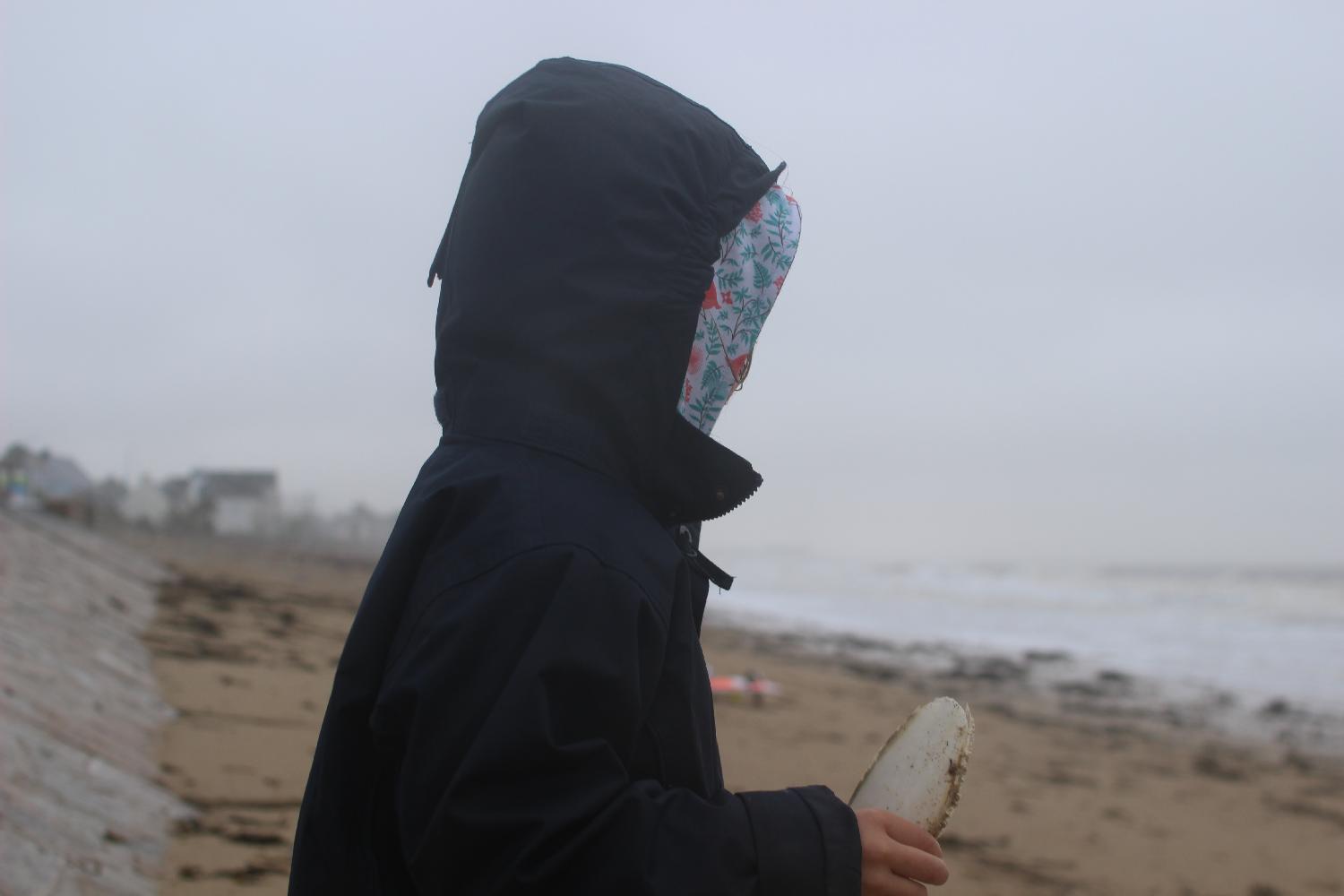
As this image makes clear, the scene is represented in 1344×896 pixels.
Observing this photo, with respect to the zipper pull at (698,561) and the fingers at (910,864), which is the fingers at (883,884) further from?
the zipper pull at (698,561)

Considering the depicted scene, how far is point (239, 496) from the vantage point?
58.1m

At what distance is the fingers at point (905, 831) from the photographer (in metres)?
1.35

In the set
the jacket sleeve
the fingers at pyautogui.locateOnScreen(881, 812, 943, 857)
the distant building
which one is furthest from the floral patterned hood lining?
the distant building

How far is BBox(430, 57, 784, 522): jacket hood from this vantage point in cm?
139

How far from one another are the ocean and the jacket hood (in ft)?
39.8

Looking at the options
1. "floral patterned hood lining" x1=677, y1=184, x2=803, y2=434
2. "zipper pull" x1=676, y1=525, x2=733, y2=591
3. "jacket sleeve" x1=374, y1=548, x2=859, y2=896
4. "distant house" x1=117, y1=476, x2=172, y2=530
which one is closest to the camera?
"jacket sleeve" x1=374, y1=548, x2=859, y2=896

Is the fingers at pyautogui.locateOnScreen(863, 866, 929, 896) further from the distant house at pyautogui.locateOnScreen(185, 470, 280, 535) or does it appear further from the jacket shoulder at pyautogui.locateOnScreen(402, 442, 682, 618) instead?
the distant house at pyautogui.locateOnScreen(185, 470, 280, 535)

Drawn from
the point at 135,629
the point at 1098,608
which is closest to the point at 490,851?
the point at 135,629

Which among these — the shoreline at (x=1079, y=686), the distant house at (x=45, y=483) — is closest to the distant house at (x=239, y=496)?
the distant house at (x=45, y=483)

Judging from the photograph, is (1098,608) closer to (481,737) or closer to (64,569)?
(64,569)

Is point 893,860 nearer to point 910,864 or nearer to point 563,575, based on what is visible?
point 910,864

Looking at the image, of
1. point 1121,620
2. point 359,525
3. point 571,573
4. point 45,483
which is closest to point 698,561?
point 571,573

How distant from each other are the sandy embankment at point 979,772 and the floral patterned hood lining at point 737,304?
2450 millimetres

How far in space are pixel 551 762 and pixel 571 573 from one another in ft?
0.70
